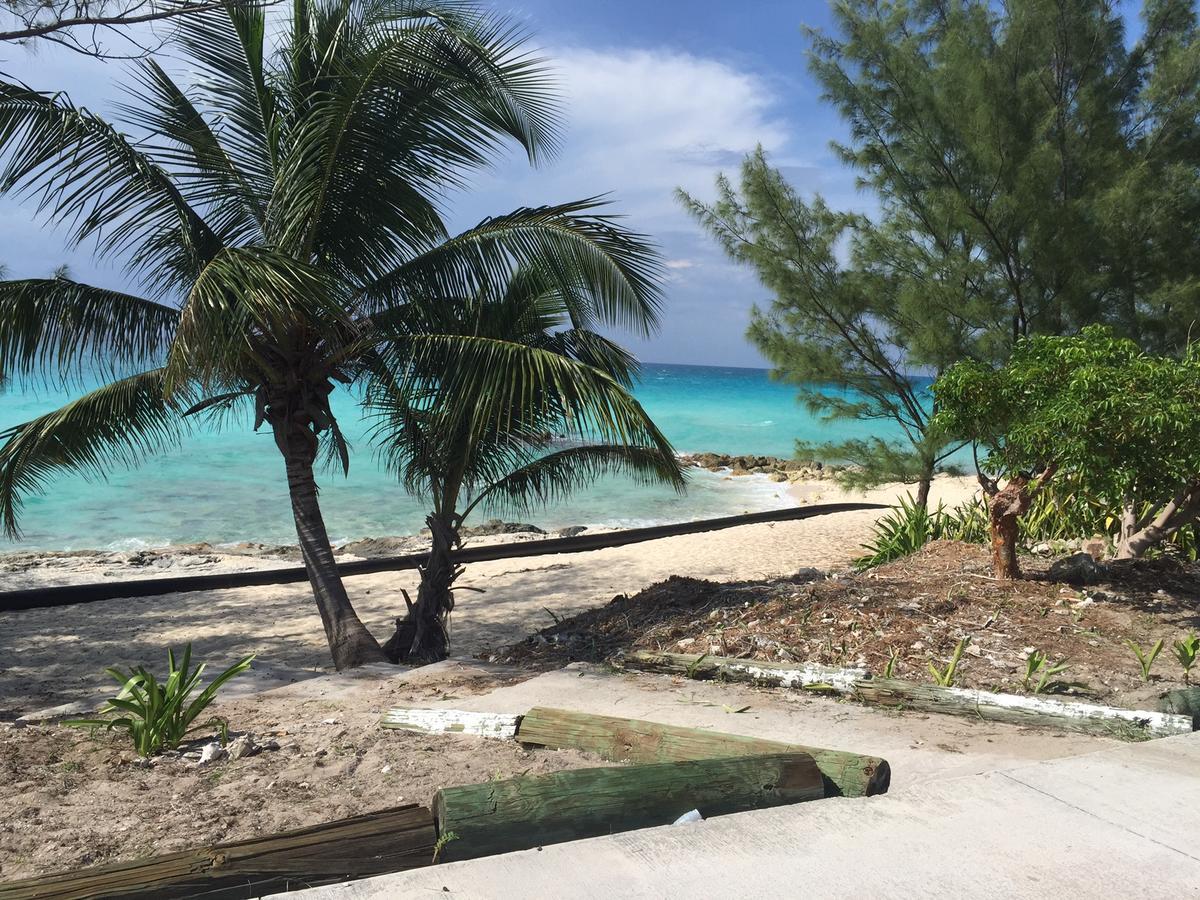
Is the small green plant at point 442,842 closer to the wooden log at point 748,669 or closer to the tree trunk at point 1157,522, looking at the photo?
the wooden log at point 748,669

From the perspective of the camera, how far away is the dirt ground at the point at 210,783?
3613mm

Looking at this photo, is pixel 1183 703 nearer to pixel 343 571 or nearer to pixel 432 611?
pixel 432 611

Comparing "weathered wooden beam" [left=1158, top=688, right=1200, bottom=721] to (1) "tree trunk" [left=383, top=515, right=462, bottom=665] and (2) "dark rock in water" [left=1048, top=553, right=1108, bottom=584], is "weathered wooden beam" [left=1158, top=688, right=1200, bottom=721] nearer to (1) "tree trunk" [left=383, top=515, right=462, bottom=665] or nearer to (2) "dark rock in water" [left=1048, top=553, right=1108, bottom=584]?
(2) "dark rock in water" [left=1048, top=553, right=1108, bottom=584]

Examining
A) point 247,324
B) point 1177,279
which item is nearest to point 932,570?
point 1177,279

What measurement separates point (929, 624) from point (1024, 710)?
6.56ft

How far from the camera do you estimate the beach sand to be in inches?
374

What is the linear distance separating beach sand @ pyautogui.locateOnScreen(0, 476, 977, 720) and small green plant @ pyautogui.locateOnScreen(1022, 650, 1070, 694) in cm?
533

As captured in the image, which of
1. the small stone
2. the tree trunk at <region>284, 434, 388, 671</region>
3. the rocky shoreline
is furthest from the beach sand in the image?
the rocky shoreline

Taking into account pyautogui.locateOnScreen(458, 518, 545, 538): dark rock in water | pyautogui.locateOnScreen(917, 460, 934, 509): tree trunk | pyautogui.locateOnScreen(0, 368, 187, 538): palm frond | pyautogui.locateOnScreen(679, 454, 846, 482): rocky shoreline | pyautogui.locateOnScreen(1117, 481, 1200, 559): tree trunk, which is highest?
pyautogui.locateOnScreen(679, 454, 846, 482): rocky shoreline

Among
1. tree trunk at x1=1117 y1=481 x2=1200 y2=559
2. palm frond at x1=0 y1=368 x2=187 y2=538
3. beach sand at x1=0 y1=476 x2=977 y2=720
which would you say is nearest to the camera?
palm frond at x1=0 y1=368 x2=187 y2=538

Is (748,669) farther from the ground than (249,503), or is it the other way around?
(249,503)

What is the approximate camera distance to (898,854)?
10.9 feet

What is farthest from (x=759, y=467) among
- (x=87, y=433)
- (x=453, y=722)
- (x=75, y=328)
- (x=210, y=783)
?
(x=210, y=783)

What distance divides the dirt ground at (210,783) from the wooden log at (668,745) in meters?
0.09
